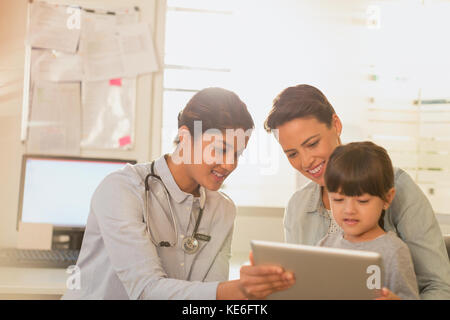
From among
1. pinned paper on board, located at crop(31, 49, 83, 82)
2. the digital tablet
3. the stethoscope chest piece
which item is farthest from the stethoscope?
pinned paper on board, located at crop(31, 49, 83, 82)

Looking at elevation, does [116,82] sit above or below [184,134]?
above

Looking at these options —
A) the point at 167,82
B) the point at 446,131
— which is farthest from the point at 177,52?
the point at 446,131

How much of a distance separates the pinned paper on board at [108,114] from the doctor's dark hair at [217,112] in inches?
37.7

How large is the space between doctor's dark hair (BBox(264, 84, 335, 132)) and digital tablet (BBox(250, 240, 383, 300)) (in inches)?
22.1

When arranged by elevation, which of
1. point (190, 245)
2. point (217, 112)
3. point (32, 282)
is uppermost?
point (217, 112)

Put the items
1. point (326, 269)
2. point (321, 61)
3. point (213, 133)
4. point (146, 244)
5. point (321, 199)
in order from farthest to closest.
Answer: point (321, 61) → point (321, 199) → point (213, 133) → point (146, 244) → point (326, 269)

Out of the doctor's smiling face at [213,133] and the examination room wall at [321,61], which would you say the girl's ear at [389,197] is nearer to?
the doctor's smiling face at [213,133]

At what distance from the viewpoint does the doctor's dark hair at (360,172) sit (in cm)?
120

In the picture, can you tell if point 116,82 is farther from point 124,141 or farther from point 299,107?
point 299,107

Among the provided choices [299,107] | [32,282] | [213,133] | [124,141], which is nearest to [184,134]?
[213,133]

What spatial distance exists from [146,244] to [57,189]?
3.43 ft

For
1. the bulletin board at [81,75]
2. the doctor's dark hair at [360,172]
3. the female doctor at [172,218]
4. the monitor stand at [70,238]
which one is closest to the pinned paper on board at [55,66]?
the bulletin board at [81,75]

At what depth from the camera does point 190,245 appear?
1355mm
